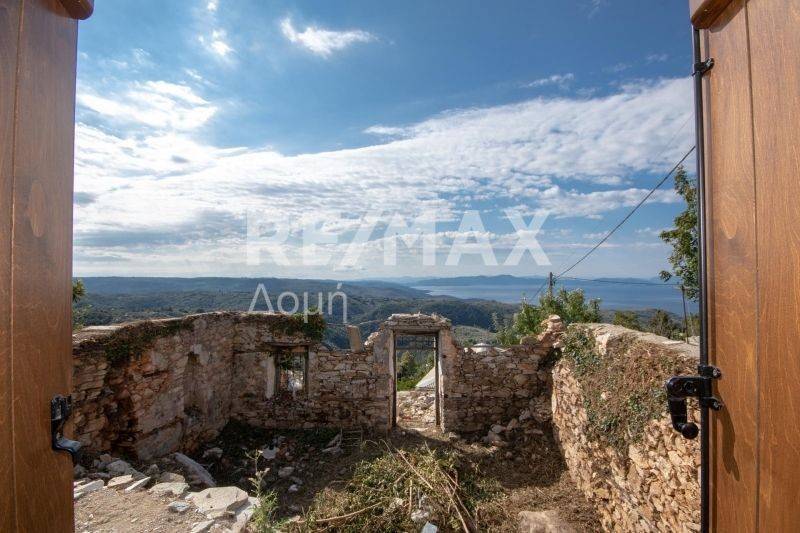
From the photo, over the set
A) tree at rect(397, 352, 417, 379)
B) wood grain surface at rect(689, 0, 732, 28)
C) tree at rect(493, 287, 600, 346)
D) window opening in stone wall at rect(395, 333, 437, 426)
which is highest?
wood grain surface at rect(689, 0, 732, 28)

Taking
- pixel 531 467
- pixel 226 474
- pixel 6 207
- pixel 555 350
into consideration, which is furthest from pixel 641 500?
pixel 226 474

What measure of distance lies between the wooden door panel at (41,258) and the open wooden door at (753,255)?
183cm

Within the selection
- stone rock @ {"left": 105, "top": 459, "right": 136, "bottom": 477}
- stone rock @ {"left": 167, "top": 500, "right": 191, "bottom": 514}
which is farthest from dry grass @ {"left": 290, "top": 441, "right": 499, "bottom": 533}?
stone rock @ {"left": 105, "top": 459, "right": 136, "bottom": 477}

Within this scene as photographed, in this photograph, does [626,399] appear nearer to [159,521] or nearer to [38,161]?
[159,521]

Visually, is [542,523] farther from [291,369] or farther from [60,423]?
[291,369]

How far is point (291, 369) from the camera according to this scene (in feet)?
25.7

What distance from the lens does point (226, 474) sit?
607cm

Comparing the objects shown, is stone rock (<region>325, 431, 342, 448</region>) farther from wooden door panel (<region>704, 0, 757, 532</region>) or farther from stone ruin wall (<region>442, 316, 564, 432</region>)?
wooden door panel (<region>704, 0, 757, 532</region>)

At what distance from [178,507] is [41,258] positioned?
358cm

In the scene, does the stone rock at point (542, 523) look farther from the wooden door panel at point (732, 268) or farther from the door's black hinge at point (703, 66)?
the door's black hinge at point (703, 66)

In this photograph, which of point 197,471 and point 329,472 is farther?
point 329,472

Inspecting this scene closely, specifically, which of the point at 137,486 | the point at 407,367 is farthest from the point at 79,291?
the point at 407,367

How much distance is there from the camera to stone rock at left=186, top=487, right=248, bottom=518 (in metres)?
3.53

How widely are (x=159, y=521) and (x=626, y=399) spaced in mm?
4832
